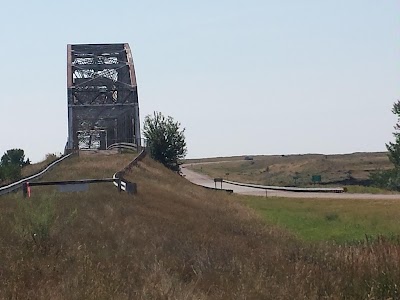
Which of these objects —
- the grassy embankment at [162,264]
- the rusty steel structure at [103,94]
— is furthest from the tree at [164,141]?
the grassy embankment at [162,264]

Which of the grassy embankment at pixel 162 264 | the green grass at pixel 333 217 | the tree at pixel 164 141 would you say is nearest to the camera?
the grassy embankment at pixel 162 264

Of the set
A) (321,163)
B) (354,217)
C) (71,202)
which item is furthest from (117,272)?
(321,163)

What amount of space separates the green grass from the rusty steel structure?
30545mm

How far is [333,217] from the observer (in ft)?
110

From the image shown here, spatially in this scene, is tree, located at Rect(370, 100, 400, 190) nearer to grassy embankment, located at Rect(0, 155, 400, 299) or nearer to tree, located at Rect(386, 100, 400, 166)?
tree, located at Rect(386, 100, 400, 166)

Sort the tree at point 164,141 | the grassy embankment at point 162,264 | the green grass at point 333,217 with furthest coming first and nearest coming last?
the tree at point 164,141 < the green grass at point 333,217 < the grassy embankment at point 162,264

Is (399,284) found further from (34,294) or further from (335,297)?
(34,294)

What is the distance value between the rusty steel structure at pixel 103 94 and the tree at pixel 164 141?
1.51m

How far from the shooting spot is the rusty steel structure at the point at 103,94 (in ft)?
251

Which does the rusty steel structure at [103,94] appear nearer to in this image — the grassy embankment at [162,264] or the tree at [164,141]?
the tree at [164,141]

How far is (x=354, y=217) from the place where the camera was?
3353 cm

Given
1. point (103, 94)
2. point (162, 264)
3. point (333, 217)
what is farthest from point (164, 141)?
point (162, 264)

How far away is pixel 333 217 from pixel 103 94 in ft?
171

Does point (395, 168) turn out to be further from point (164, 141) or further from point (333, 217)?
point (333, 217)
